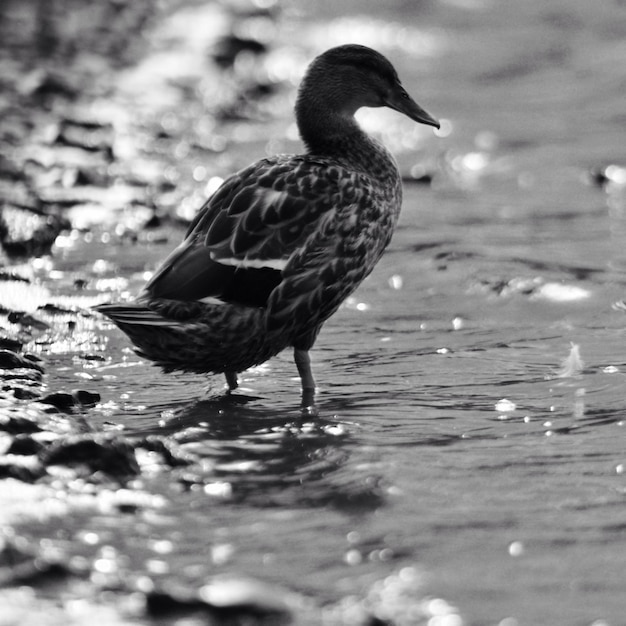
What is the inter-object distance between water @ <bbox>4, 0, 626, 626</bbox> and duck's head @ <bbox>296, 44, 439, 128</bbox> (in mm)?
1131

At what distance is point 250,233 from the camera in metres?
5.78

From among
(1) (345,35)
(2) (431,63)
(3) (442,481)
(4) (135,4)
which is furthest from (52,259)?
(4) (135,4)

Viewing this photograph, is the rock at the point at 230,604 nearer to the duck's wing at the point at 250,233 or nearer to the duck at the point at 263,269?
the duck at the point at 263,269

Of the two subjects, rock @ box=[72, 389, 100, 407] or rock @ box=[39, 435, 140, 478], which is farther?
rock @ box=[72, 389, 100, 407]

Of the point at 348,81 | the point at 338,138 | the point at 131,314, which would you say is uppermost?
the point at 348,81

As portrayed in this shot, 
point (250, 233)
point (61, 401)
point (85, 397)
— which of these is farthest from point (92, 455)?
point (250, 233)

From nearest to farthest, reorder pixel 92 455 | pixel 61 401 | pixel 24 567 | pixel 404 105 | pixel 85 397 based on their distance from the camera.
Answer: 1. pixel 24 567
2. pixel 92 455
3. pixel 61 401
4. pixel 85 397
5. pixel 404 105

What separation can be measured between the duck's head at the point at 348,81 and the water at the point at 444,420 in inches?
44.5

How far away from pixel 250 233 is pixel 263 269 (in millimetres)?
173

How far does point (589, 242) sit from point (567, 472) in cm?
403

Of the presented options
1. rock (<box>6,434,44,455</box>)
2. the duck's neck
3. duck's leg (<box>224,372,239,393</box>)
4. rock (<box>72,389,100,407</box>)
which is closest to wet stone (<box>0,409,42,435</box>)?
rock (<box>6,434,44,455</box>)

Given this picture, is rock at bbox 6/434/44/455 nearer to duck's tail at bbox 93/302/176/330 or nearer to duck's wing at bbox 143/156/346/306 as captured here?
duck's tail at bbox 93/302/176/330

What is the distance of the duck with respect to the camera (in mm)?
5598

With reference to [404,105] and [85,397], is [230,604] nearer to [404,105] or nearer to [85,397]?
[85,397]
